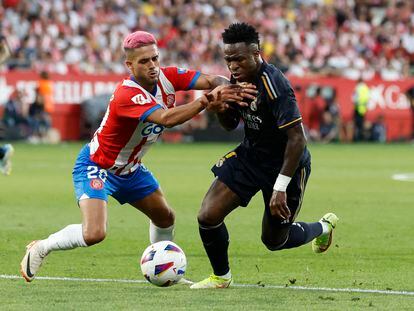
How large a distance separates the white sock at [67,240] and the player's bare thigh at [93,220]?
0.05 m

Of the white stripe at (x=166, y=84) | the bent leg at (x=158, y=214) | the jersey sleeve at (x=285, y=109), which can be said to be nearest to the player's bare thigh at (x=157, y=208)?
the bent leg at (x=158, y=214)

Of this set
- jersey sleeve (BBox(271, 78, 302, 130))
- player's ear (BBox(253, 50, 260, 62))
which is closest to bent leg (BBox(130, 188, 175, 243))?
jersey sleeve (BBox(271, 78, 302, 130))

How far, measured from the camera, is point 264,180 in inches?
355

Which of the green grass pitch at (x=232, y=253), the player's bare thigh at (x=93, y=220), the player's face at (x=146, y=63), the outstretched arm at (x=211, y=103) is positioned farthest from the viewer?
the player's face at (x=146, y=63)

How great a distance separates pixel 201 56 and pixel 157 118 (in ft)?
82.3

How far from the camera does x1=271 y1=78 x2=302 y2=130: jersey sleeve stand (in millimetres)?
8469

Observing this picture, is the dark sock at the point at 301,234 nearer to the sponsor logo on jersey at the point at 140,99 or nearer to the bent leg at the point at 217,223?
the bent leg at the point at 217,223

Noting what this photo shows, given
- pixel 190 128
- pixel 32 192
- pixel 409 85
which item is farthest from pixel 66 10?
pixel 32 192

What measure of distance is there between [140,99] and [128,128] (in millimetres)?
396

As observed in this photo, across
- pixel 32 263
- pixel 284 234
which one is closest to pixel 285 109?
pixel 284 234

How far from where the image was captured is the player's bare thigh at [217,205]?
29.2ft

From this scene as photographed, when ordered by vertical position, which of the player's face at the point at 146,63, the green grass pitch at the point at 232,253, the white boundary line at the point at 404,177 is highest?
the player's face at the point at 146,63

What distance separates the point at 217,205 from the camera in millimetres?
8906

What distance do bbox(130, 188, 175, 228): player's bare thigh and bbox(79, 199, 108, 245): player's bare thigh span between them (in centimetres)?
62
